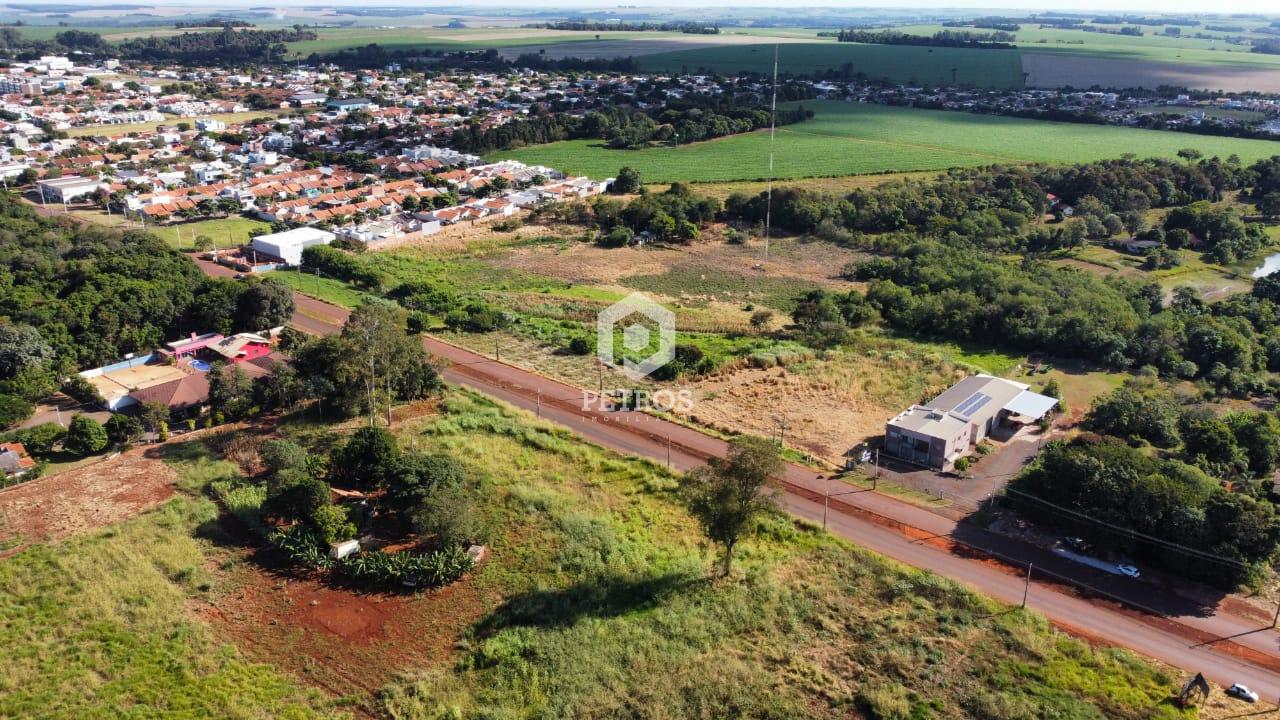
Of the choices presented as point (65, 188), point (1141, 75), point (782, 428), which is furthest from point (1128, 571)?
point (1141, 75)

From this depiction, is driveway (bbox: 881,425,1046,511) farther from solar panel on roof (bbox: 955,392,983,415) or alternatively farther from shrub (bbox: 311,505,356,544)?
shrub (bbox: 311,505,356,544)

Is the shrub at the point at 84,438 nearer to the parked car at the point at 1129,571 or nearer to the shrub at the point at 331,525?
the shrub at the point at 331,525

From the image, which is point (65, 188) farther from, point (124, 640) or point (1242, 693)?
point (1242, 693)

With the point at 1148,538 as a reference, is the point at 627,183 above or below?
above

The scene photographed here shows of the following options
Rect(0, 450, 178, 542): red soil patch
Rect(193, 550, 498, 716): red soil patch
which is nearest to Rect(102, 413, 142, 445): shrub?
Rect(0, 450, 178, 542): red soil patch

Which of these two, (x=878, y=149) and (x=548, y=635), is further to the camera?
(x=878, y=149)

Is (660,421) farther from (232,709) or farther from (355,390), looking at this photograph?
(232,709)
